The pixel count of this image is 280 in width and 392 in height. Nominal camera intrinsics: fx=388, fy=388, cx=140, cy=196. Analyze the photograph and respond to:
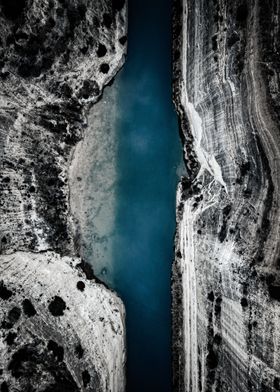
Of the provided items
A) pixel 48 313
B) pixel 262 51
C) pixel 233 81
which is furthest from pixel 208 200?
pixel 48 313

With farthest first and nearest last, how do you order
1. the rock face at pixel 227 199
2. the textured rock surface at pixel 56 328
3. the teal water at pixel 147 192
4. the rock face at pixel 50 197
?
1. the teal water at pixel 147 192
2. the rock face at pixel 50 197
3. the textured rock surface at pixel 56 328
4. the rock face at pixel 227 199

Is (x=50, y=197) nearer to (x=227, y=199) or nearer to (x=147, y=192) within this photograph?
(x=147, y=192)

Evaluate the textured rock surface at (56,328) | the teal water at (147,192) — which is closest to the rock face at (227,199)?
the teal water at (147,192)

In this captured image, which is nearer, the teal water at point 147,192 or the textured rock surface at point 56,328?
the textured rock surface at point 56,328

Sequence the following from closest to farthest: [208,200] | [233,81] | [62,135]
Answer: [233,81], [208,200], [62,135]

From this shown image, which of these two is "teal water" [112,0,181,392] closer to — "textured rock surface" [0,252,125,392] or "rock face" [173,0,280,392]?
"rock face" [173,0,280,392]

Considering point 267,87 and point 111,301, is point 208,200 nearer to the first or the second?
point 267,87

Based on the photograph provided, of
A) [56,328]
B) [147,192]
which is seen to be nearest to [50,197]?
[147,192]

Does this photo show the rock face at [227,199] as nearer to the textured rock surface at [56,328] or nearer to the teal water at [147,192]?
the teal water at [147,192]
